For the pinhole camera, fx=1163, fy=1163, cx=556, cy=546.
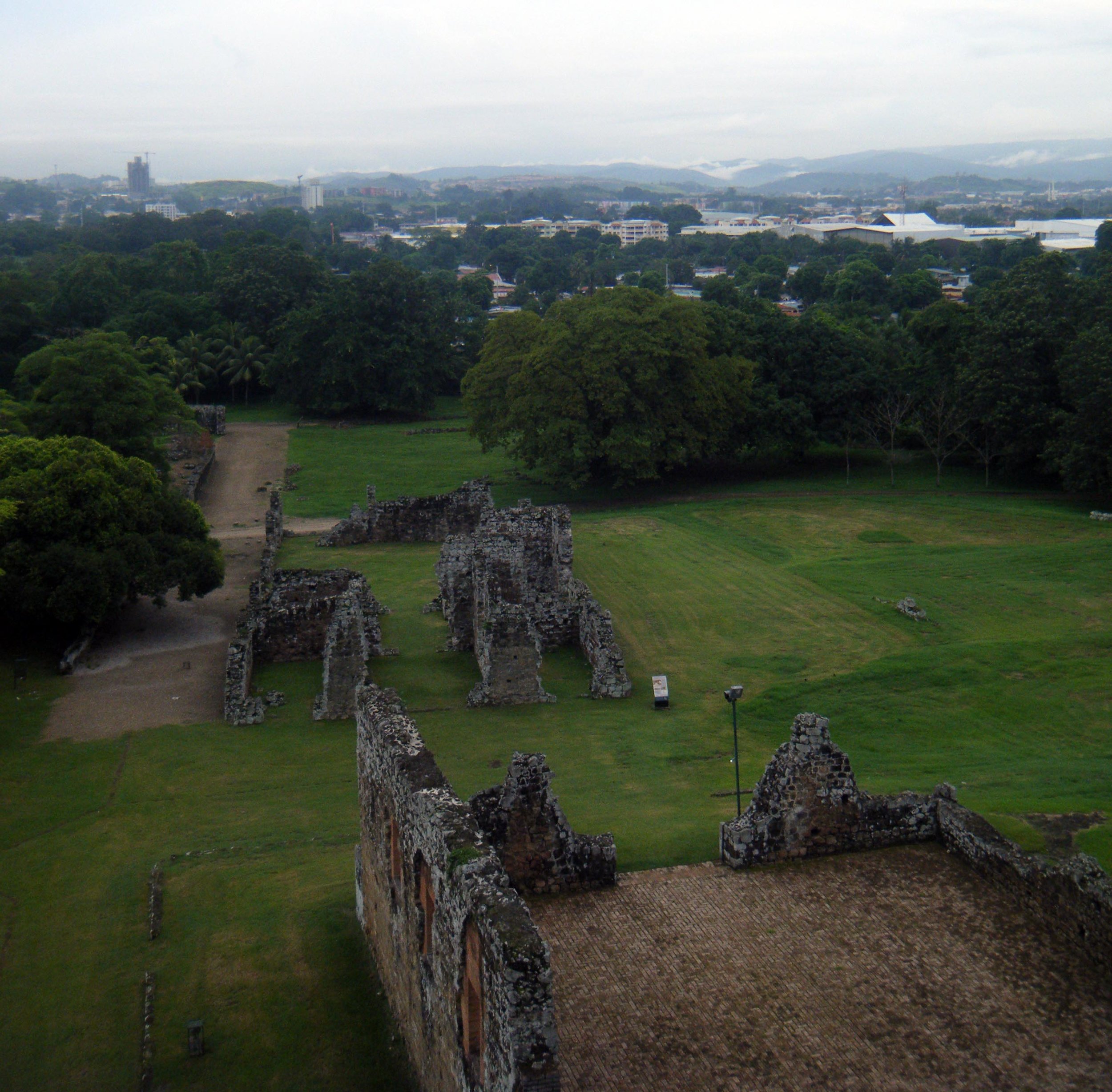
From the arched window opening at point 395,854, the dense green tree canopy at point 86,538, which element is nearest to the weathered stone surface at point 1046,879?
the arched window opening at point 395,854

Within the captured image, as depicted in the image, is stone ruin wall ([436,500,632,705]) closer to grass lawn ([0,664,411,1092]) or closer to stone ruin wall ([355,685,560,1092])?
grass lawn ([0,664,411,1092])

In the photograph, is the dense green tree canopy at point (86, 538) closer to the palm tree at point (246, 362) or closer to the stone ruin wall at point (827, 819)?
the stone ruin wall at point (827, 819)

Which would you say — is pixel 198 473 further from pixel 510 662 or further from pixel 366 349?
pixel 510 662

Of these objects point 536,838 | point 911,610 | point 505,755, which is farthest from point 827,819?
point 911,610

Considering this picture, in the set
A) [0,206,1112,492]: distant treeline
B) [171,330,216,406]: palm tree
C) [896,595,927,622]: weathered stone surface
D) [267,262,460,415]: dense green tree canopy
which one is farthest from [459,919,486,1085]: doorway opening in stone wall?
[171,330,216,406]: palm tree

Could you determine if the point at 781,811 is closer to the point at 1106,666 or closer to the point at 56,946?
the point at 56,946

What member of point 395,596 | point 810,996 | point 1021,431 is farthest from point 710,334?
point 810,996
